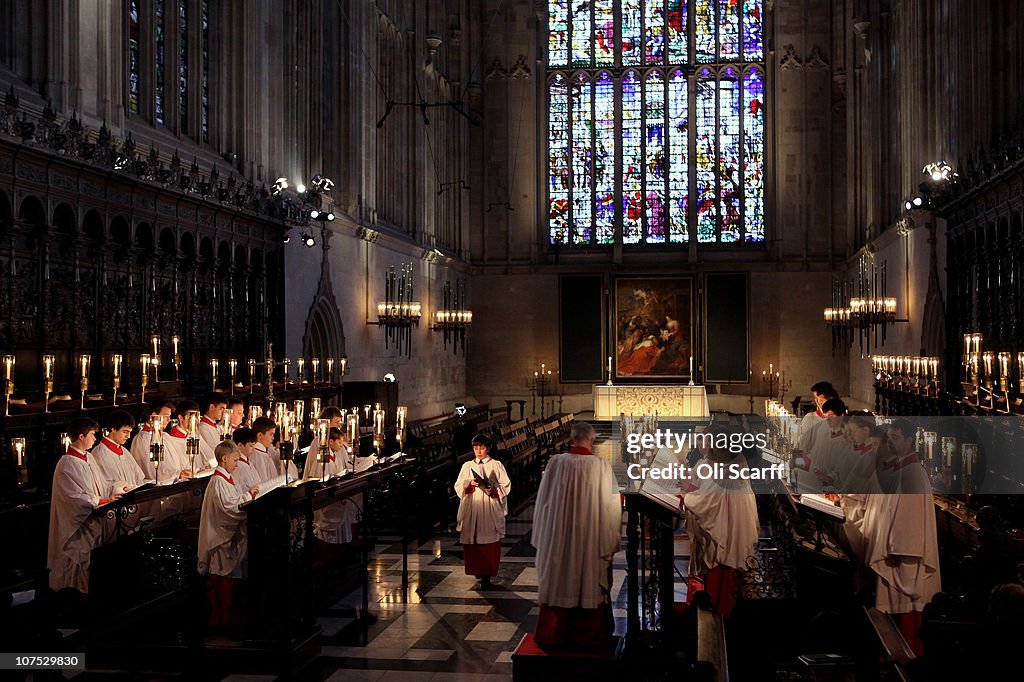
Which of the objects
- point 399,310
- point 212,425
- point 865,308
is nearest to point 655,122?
point 399,310

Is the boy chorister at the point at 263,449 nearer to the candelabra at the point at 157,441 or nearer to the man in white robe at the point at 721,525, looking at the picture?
the candelabra at the point at 157,441

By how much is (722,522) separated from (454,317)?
20.7 metres

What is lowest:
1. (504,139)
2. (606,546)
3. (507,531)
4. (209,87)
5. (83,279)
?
(507,531)

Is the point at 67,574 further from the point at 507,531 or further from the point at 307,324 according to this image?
the point at 307,324

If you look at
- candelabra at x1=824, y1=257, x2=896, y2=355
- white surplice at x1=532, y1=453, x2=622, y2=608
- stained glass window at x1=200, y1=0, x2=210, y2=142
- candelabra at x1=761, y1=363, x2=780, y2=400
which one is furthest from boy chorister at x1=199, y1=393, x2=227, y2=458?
candelabra at x1=761, y1=363, x2=780, y2=400

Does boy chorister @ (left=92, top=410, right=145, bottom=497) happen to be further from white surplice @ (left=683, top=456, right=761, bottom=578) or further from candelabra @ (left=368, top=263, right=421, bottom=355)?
candelabra @ (left=368, top=263, right=421, bottom=355)

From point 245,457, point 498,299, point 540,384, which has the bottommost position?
point 540,384

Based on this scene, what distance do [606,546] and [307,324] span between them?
42.2 ft

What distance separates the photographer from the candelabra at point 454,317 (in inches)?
1105

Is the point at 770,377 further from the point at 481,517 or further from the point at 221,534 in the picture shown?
the point at 221,534

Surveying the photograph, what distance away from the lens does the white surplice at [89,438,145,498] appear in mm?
9250

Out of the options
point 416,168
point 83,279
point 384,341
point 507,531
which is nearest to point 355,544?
point 507,531

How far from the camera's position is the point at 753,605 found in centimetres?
755

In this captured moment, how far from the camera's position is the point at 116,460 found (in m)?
9.62
